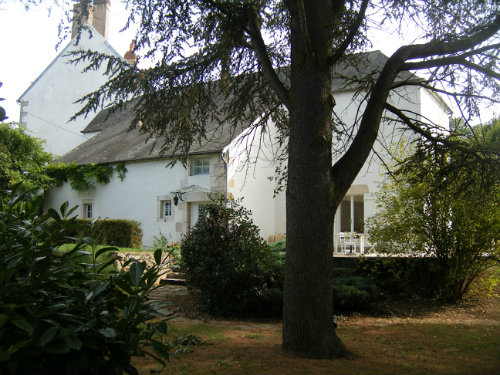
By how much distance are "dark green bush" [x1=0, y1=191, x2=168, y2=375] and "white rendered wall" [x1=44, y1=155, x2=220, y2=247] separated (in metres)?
12.5

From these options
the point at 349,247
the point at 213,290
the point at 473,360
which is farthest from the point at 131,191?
the point at 473,360

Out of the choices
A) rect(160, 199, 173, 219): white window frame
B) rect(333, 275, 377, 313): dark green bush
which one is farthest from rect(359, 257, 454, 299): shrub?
rect(160, 199, 173, 219): white window frame

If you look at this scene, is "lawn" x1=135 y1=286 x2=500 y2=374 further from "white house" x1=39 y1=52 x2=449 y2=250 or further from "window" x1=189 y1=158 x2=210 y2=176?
"window" x1=189 y1=158 x2=210 y2=176

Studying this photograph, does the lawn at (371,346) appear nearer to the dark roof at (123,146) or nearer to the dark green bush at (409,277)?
the dark green bush at (409,277)

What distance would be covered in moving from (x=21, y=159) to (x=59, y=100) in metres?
5.85

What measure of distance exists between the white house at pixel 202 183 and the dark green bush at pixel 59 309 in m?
11.7

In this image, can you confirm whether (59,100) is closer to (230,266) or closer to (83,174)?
(83,174)

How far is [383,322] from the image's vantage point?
7117mm

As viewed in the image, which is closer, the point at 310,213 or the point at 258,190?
the point at 310,213

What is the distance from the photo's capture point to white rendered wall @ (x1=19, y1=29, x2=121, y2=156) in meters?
23.2

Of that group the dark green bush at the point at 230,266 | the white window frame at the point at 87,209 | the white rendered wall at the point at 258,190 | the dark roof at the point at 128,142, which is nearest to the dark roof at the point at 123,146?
the dark roof at the point at 128,142

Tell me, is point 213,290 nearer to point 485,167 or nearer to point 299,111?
point 299,111

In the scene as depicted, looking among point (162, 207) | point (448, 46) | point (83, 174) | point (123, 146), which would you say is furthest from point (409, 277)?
point (83, 174)

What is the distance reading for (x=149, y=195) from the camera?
55.9 ft
